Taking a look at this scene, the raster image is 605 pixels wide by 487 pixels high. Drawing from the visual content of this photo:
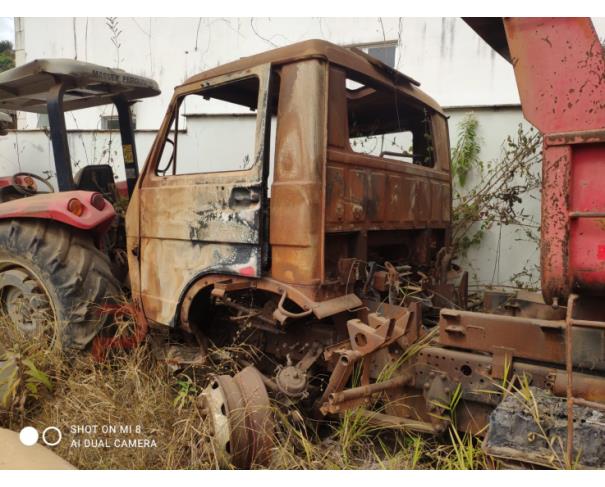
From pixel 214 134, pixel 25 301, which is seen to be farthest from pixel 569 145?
pixel 214 134

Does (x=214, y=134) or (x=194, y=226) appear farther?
(x=214, y=134)

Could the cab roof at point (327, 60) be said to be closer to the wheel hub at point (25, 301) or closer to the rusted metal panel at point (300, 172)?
the rusted metal panel at point (300, 172)

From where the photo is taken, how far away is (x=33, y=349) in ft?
8.82

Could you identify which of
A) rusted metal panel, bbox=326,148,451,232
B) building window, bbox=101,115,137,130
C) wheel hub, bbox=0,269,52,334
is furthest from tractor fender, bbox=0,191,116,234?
building window, bbox=101,115,137,130

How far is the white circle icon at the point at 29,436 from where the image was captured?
189 centimetres

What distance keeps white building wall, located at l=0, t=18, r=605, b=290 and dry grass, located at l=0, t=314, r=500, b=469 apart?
1.76m

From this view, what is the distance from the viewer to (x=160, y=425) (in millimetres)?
2182

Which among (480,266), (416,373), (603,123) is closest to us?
(603,123)

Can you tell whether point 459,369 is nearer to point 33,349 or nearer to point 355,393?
point 355,393

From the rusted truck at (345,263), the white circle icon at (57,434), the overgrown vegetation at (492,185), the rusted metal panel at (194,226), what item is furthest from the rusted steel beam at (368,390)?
the overgrown vegetation at (492,185)

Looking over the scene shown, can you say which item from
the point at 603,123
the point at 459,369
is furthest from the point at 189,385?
the point at 603,123

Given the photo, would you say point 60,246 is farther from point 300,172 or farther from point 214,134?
point 214,134

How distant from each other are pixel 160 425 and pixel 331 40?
2.09 m
